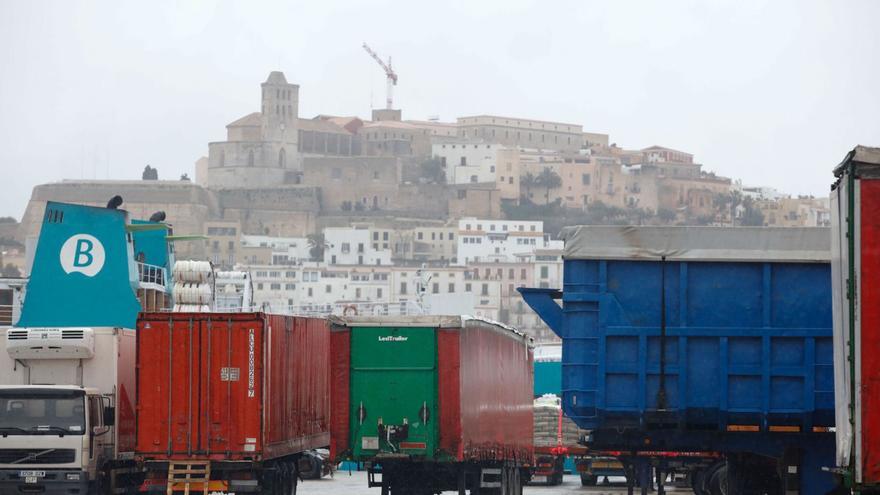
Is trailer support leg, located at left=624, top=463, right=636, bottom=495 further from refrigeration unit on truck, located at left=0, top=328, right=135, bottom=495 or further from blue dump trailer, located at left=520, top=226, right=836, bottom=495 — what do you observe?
blue dump trailer, located at left=520, top=226, right=836, bottom=495

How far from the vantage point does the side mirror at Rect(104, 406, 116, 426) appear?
2323cm

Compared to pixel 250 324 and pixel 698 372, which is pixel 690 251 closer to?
pixel 698 372

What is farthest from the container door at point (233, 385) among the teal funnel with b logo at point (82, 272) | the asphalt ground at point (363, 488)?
the asphalt ground at point (363, 488)

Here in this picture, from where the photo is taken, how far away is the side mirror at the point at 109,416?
23.2m

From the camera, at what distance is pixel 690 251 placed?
19297mm

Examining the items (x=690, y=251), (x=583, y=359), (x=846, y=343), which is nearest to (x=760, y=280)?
(x=690, y=251)

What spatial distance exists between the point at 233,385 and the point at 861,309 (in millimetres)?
10441

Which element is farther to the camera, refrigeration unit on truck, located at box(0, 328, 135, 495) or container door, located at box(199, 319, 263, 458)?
refrigeration unit on truck, located at box(0, 328, 135, 495)

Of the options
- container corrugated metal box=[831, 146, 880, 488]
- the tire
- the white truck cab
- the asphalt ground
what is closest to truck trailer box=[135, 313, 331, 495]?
the white truck cab

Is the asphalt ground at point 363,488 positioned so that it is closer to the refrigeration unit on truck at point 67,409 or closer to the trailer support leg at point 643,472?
the trailer support leg at point 643,472

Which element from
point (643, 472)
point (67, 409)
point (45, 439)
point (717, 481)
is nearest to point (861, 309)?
point (67, 409)

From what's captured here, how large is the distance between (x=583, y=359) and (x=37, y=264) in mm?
16475

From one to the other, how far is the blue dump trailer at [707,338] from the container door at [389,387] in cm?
416

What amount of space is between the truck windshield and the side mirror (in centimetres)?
72
